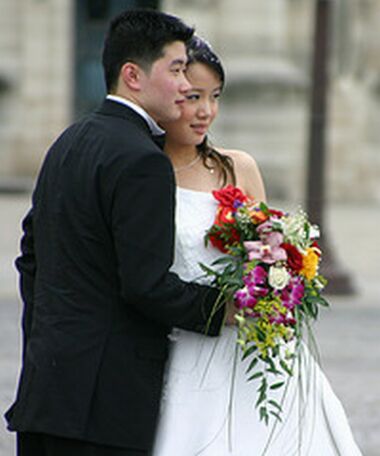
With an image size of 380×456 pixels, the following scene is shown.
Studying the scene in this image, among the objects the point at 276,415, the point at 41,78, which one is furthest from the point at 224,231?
the point at 41,78

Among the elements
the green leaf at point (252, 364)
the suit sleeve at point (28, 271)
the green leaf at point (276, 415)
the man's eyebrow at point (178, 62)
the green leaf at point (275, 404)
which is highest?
the man's eyebrow at point (178, 62)

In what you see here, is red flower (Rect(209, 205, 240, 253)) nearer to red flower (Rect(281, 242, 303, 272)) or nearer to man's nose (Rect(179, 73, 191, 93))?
red flower (Rect(281, 242, 303, 272))

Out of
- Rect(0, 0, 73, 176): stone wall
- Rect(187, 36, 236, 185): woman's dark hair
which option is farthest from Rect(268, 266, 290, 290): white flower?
Rect(0, 0, 73, 176): stone wall

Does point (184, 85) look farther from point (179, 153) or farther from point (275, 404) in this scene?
point (275, 404)

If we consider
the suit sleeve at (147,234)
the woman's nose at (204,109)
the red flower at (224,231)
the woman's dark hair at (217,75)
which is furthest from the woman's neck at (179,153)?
the suit sleeve at (147,234)

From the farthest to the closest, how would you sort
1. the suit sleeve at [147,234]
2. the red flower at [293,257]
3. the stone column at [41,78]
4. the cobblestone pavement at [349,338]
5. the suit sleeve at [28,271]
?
1. the stone column at [41,78]
2. the cobblestone pavement at [349,338]
3. the suit sleeve at [28,271]
4. the red flower at [293,257]
5. the suit sleeve at [147,234]

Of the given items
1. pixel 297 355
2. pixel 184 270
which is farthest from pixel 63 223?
pixel 297 355

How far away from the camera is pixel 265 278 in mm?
3336

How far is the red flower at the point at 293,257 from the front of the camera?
3.39 metres

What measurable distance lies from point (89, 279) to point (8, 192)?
15.1 metres

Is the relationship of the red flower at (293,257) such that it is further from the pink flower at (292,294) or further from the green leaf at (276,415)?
the green leaf at (276,415)

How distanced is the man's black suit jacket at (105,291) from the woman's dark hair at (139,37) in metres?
0.13

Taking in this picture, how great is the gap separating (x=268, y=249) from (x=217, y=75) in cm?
60

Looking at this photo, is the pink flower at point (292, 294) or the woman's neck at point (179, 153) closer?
the pink flower at point (292, 294)
